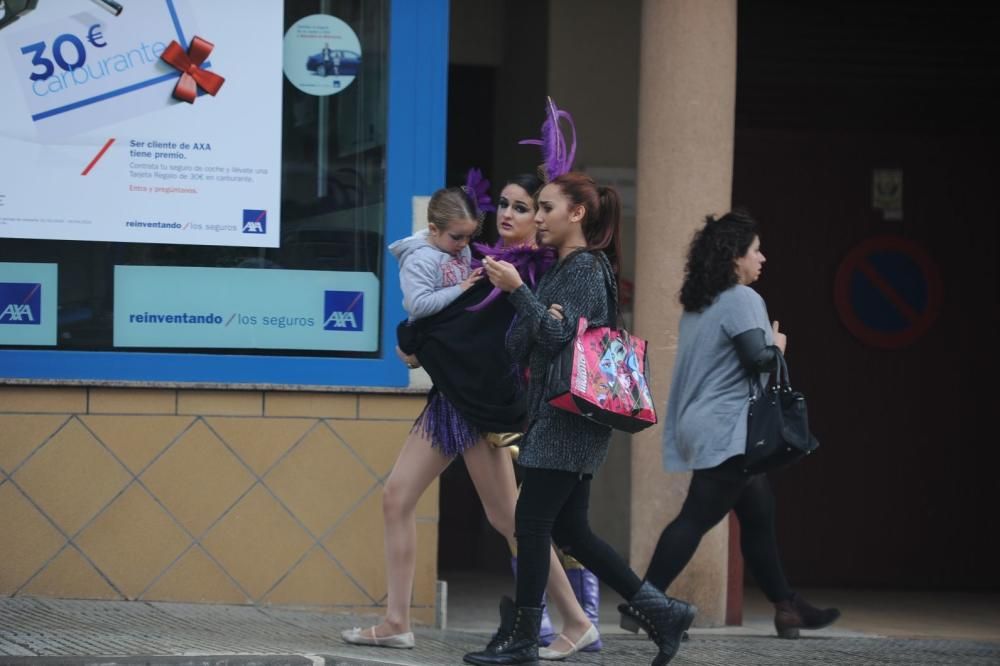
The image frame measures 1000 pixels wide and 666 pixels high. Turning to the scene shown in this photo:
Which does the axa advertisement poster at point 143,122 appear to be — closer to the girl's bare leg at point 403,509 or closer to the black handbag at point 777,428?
the girl's bare leg at point 403,509

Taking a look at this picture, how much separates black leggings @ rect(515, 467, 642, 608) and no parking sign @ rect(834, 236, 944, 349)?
4.39 m

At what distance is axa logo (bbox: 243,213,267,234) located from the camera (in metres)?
6.79

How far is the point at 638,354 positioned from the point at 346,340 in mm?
1695

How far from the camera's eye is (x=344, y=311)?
686 cm

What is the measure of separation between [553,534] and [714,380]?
1142mm

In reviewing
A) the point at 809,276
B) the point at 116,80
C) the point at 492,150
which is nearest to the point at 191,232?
the point at 116,80

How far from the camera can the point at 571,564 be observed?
21.5 feet

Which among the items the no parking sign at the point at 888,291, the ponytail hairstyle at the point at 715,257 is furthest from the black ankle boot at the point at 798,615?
the no parking sign at the point at 888,291

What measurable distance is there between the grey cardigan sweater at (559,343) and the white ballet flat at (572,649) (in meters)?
0.79

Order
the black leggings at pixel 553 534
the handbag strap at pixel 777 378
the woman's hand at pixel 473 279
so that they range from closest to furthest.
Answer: the black leggings at pixel 553 534, the woman's hand at pixel 473 279, the handbag strap at pixel 777 378

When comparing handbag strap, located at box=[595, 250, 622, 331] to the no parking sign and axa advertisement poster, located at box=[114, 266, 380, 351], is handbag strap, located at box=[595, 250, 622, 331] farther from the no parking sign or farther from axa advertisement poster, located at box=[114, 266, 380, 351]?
the no parking sign

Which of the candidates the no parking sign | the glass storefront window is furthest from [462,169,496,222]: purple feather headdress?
the no parking sign

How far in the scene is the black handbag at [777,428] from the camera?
6.21 meters

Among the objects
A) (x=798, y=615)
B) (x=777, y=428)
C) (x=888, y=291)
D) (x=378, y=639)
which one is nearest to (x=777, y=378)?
(x=777, y=428)
